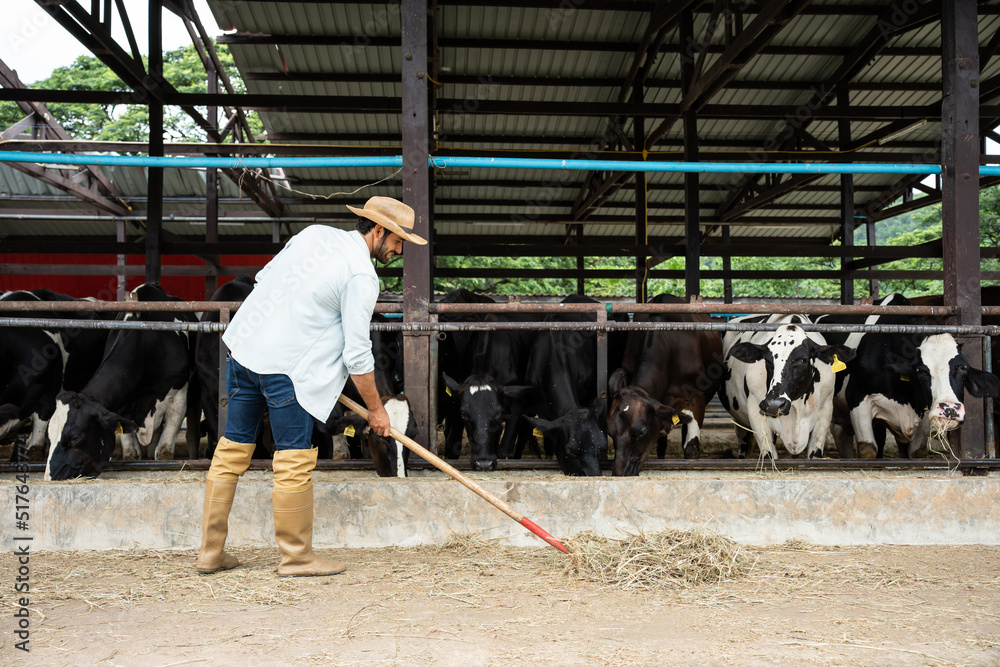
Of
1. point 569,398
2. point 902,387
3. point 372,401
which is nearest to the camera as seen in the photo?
point 372,401

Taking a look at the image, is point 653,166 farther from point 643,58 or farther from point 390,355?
point 643,58

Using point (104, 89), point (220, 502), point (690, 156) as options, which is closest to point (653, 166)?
point (220, 502)

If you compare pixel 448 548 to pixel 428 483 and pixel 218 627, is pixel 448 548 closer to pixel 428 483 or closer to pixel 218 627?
pixel 428 483

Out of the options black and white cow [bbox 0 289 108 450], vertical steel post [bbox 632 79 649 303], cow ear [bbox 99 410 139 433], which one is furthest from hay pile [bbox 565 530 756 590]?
vertical steel post [bbox 632 79 649 303]

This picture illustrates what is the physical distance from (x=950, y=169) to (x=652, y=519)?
3.25m

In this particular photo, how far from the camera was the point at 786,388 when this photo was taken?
17.9 ft

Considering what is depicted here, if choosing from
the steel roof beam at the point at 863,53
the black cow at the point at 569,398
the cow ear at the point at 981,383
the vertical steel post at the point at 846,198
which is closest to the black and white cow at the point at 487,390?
the black cow at the point at 569,398

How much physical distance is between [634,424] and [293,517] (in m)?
2.49

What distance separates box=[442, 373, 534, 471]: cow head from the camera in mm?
5152

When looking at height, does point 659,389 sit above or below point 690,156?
below

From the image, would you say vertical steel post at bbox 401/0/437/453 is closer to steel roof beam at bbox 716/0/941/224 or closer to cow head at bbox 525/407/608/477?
cow head at bbox 525/407/608/477

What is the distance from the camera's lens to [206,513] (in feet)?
11.4

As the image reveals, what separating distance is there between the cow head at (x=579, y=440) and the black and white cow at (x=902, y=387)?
2.26m

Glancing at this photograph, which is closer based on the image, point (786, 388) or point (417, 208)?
point (417, 208)
